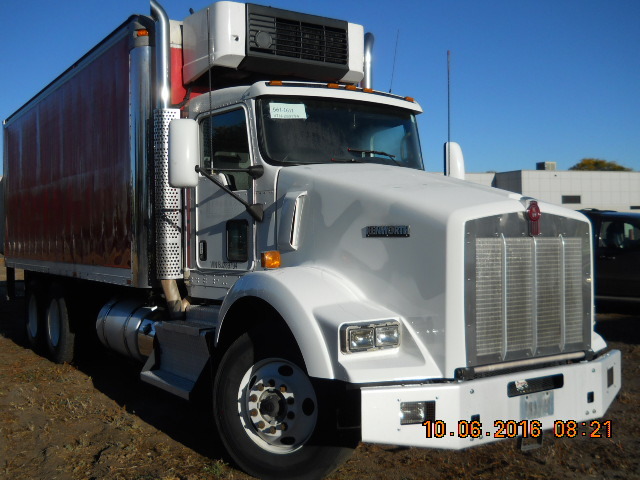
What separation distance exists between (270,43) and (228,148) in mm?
1194

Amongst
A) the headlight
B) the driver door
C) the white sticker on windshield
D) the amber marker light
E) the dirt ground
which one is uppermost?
the white sticker on windshield

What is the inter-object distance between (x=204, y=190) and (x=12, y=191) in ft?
21.0

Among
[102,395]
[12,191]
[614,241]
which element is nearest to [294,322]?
[102,395]

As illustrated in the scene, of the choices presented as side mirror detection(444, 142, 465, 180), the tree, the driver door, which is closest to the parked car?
side mirror detection(444, 142, 465, 180)

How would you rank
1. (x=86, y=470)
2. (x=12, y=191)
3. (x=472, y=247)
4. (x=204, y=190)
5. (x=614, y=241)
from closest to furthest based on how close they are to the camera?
(x=472, y=247), (x=86, y=470), (x=204, y=190), (x=12, y=191), (x=614, y=241)

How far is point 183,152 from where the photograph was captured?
4.98 m

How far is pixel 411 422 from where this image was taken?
366cm

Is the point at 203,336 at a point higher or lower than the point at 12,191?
lower

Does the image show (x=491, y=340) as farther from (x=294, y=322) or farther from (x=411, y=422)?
(x=294, y=322)

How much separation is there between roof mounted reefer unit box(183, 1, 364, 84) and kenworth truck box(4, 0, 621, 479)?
19mm

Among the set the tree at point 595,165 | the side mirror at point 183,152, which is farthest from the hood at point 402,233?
the tree at point 595,165

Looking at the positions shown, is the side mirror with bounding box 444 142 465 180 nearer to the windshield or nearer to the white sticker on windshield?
the windshield

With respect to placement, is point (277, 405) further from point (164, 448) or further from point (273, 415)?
point (164, 448)

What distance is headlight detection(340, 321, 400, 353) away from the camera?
3.78m
